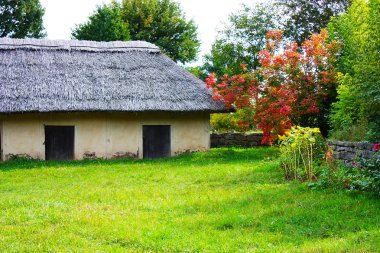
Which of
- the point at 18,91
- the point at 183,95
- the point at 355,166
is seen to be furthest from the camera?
the point at 183,95

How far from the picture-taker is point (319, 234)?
Answer: 6262 mm

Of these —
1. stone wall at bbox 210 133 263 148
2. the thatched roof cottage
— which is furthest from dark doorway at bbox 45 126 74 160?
stone wall at bbox 210 133 263 148

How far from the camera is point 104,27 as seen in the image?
1157 inches

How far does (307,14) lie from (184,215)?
23797 mm

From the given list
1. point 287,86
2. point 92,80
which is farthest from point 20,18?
point 287,86

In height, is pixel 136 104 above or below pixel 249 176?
above

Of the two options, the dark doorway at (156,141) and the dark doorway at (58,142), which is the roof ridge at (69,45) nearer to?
the dark doorway at (58,142)

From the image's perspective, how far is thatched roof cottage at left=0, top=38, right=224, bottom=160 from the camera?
15719 mm

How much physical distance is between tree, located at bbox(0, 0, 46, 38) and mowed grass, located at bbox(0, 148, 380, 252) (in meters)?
20.4

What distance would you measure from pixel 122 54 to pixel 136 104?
3.58 m

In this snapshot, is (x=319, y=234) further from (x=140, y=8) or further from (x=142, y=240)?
(x=140, y=8)

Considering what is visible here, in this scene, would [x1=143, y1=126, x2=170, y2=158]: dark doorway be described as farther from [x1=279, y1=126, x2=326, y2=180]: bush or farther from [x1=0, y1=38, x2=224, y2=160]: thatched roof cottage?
[x1=279, y1=126, x2=326, y2=180]: bush

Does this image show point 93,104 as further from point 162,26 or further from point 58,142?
point 162,26

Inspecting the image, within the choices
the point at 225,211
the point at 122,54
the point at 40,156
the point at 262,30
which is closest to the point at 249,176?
the point at 225,211
